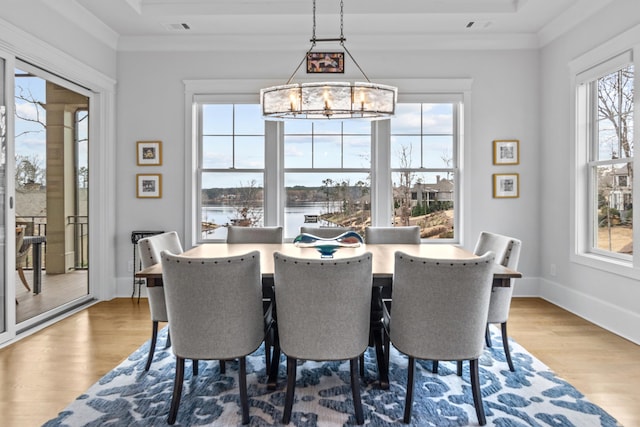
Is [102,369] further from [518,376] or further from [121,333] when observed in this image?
[518,376]

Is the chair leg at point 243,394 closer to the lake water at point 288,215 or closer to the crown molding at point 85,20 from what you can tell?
the lake water at point 288,215

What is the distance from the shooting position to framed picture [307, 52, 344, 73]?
4.73 m

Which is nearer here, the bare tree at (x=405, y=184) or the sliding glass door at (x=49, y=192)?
the sliding glass door at (x=49, y=192)

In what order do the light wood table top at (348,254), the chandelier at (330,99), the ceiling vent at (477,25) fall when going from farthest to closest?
the ceiling vent at (477,25)
the chandelier at (330,99)
the light wood table top at (348,254)

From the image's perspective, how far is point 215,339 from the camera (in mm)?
2135

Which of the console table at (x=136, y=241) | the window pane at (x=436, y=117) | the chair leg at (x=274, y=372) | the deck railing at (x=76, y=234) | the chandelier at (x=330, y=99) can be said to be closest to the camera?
the chair leg at (x=274, y=372)

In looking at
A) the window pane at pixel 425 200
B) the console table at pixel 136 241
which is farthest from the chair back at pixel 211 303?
the window pane at pixel 425 200

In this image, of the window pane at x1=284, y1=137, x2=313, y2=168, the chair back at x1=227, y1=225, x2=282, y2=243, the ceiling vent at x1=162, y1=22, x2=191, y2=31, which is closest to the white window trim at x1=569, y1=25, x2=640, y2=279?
the window pane at x1=284, y1=137, x2=313, y2=168

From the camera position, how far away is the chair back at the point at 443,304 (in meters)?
2.05

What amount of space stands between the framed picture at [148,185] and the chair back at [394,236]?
2.55 metres

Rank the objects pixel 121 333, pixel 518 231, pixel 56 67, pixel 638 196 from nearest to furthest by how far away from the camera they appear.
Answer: pixel 638 196
pixel 121 333
pixel 56 67
pixel 518 231

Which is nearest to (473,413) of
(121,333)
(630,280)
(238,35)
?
(630,280)

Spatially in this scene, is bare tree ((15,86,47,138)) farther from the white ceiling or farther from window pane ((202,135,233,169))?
window pane ((202,135,233,169))

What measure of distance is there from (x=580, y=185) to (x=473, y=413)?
9.60 feet
